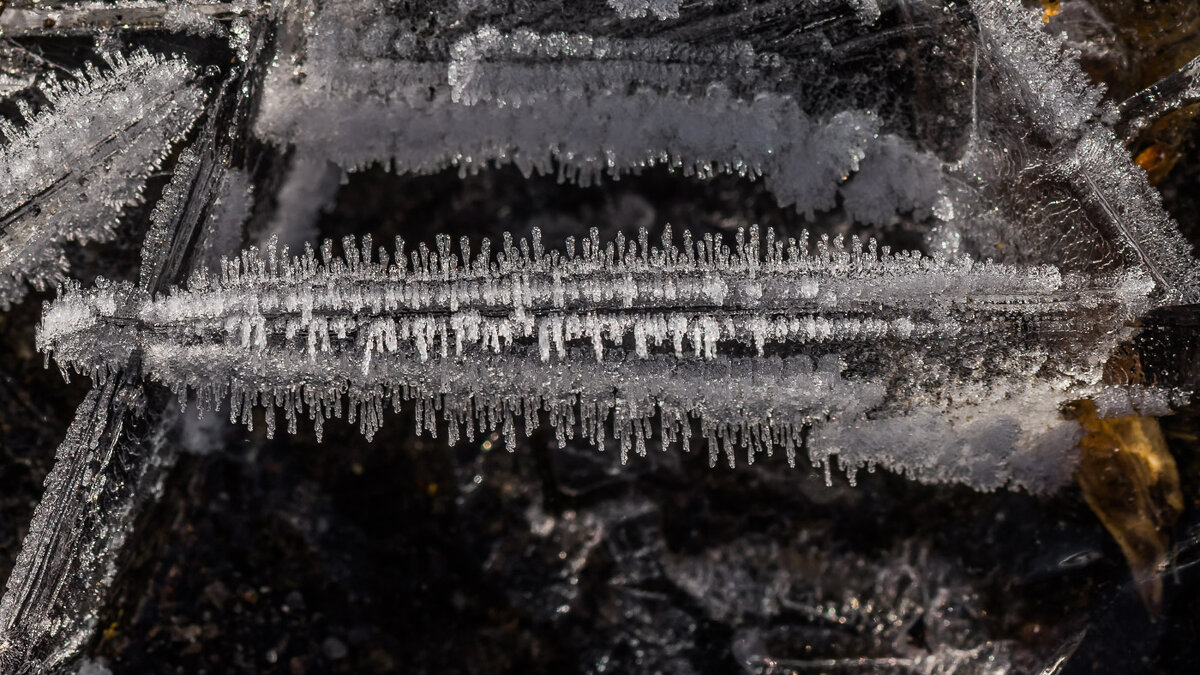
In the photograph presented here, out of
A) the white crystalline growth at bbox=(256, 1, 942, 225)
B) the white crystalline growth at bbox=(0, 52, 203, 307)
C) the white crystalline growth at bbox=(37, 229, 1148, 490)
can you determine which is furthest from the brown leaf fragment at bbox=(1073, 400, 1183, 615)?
the white crystalline growth at bbox=(0, 52, 203, 307)

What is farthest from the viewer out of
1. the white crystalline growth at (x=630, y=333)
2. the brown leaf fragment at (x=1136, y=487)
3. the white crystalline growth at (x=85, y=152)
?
the brown leaf fragment at (x=1136, y=487)

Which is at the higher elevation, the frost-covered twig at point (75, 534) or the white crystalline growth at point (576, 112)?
the white crystalline growth at point (576, 112)

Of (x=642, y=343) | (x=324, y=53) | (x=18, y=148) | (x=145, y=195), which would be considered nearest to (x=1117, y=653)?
(x=642, y=343)

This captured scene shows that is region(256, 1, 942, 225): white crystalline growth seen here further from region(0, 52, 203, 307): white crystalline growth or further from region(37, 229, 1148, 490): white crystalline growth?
region(37, 229, 1148, 490): white crystalline growth

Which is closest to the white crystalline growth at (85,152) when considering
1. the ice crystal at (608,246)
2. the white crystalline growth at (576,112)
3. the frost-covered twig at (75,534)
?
the ice crystal at (608,246)

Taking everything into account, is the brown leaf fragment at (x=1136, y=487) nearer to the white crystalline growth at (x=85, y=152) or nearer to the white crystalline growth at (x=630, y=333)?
the white crystalline growth at (x=630, y=333)

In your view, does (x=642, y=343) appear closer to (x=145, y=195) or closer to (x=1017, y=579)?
(x=145, y=195)
